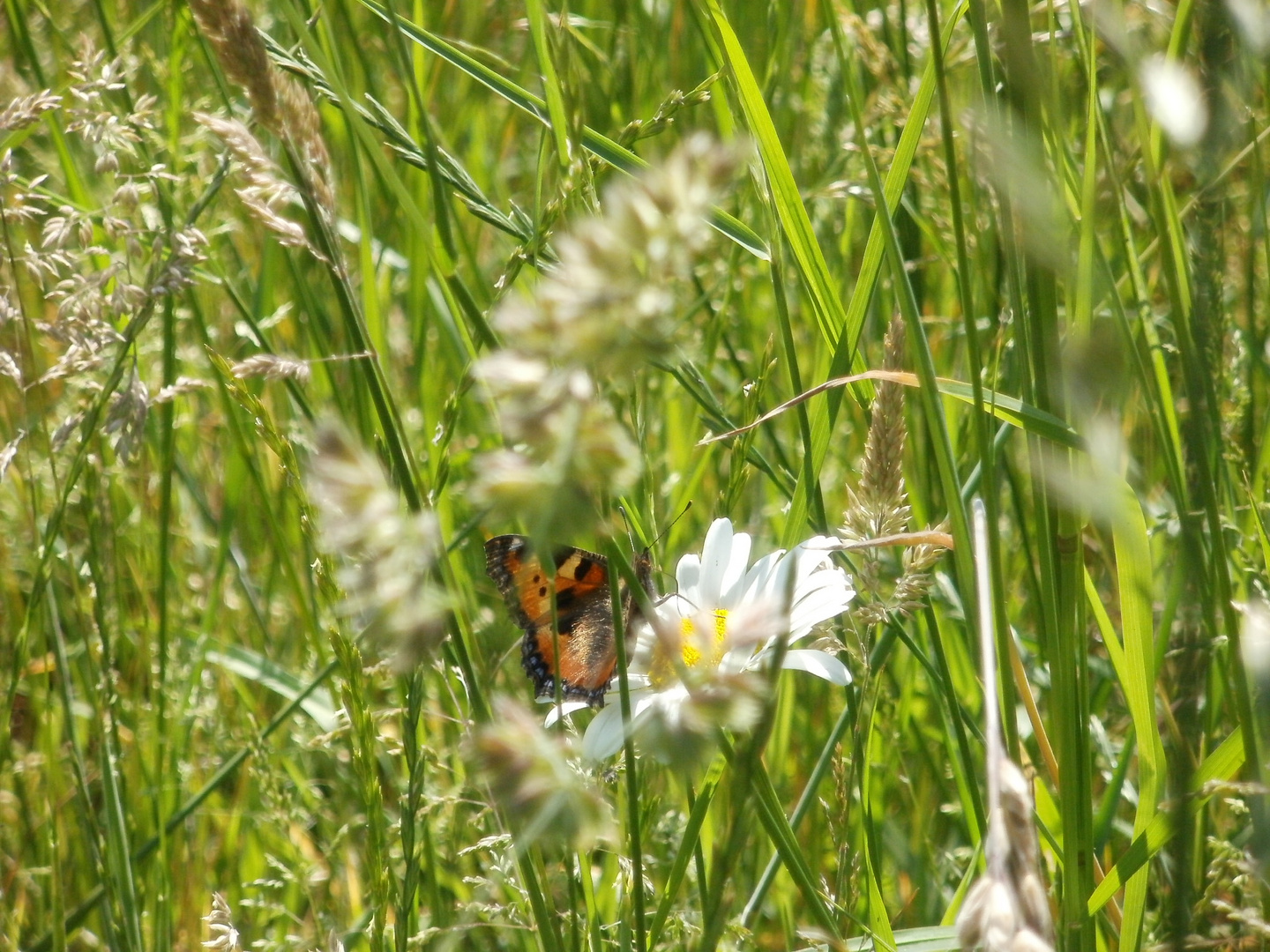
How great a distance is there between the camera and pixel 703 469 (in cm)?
178

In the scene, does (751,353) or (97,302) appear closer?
(97,302)

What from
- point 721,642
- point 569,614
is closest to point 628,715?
point 721,642

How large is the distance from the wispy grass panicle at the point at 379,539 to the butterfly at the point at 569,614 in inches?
38.6

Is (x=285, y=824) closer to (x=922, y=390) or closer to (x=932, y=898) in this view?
(x=932, y=898)

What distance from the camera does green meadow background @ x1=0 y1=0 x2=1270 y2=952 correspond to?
912 mm

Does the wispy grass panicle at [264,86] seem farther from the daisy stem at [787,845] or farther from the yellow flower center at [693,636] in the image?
the yellow flower center at [693,636]

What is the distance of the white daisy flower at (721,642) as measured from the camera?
1.70 ft

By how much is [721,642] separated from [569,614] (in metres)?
0.81

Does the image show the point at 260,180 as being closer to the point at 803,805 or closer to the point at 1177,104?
the point at 1177,104

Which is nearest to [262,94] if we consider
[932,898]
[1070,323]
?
[1070,323]

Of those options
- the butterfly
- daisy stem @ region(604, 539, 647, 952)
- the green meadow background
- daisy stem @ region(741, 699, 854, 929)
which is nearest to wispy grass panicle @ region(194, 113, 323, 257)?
the green meadow background

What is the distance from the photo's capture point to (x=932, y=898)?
176 centimetres

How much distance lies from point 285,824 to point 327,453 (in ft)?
4.55

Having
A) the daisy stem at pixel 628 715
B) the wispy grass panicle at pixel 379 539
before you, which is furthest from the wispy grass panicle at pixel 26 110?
the wispy grass panicle at pixel 379 539
